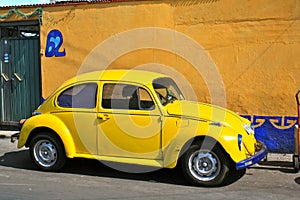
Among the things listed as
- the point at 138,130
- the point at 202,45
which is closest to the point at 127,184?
the point at 138,130

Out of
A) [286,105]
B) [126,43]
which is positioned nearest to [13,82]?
[126,43]

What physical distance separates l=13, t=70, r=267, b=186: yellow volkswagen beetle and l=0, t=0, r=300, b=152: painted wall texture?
180cm

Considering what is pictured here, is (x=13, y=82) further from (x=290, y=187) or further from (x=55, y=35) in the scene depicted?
(x=290, y=187)

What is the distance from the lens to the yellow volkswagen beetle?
6008mm

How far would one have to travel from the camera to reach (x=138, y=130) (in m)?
6.28

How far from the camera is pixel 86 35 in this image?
9.52 meters

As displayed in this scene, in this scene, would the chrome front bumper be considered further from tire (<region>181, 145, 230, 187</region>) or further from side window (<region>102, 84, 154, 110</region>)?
side window (<region>102, 84, 154, 110</region>)

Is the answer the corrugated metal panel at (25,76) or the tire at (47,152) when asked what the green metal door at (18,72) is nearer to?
the corrugated metal panel at (25,76)

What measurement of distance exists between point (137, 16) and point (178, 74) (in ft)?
5.24

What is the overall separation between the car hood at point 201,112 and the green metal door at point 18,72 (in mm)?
4929

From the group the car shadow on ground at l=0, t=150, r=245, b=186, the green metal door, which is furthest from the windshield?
the green metal door

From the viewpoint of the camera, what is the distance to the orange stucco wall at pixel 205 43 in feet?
26.5

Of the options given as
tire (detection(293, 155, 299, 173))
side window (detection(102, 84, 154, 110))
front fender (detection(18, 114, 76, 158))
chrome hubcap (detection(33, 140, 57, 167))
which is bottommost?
tire (detection(293, 155, 299, 173))

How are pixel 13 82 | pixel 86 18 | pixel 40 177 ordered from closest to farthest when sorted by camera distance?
pixel 40 177, pixel 86 18, pixel 13 82
